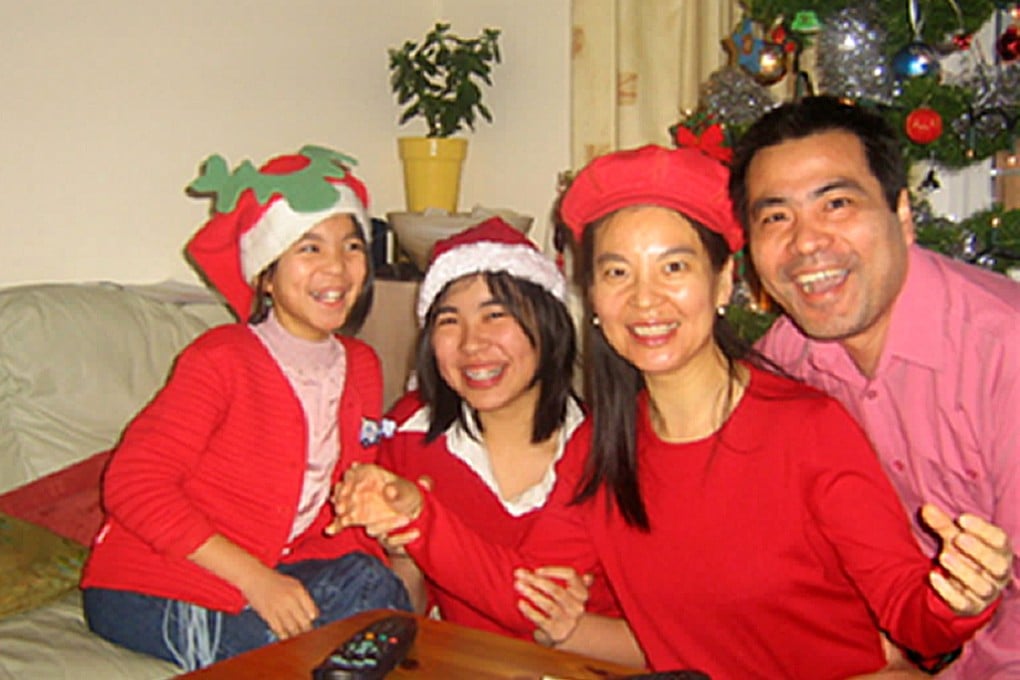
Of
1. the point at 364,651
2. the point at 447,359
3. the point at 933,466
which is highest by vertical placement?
the point at 447,359

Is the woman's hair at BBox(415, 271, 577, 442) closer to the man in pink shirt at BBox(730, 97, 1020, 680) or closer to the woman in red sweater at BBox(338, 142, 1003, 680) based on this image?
the woman in red sweater at BBox(338, 142, 1003, 680)

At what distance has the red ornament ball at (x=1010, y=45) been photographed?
2.06 meters

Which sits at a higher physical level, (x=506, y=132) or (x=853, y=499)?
(x=506, y=132)

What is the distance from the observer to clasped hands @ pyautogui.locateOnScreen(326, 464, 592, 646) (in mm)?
1424

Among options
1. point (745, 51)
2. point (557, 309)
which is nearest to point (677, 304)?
point (557, 309)

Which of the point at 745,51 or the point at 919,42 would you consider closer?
the point at 919,42

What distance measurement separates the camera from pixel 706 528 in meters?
1.46

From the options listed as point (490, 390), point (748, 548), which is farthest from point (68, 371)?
point (748, 548)

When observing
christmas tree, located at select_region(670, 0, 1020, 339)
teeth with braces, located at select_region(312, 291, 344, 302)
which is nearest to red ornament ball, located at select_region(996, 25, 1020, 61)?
christmas tree, located at select_region(670, 0, 1020, 339)

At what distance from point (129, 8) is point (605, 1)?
1405 mm

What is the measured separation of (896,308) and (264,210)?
1.11 meters

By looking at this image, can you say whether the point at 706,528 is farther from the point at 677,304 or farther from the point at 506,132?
the point at 506,132

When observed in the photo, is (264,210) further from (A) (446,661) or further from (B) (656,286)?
(A) (446,661)

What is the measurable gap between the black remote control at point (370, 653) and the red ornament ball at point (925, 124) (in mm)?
1343
